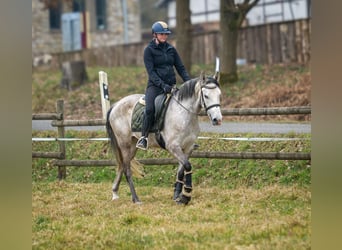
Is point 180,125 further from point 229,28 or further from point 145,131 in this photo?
point 229,28

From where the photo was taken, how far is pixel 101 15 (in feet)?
124

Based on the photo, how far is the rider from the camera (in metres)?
8.35

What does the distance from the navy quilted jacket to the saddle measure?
0.22 metres

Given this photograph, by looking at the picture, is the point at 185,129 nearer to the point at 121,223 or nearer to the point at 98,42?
Answer: the point at 121,223

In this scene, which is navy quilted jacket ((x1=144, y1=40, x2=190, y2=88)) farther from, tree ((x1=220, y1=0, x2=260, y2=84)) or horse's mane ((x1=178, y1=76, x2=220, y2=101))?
tree ((x1=220, y1=0, x2=260, y2=84))

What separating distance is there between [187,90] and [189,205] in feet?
4.71

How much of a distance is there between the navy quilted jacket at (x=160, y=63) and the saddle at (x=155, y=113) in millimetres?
222

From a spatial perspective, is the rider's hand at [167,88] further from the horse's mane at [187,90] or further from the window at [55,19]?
the window at [55,19]

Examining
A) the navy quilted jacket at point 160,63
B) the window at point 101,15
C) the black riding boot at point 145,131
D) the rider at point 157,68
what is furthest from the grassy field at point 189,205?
the window at point 101,15

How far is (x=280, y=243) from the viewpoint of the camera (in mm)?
5102
